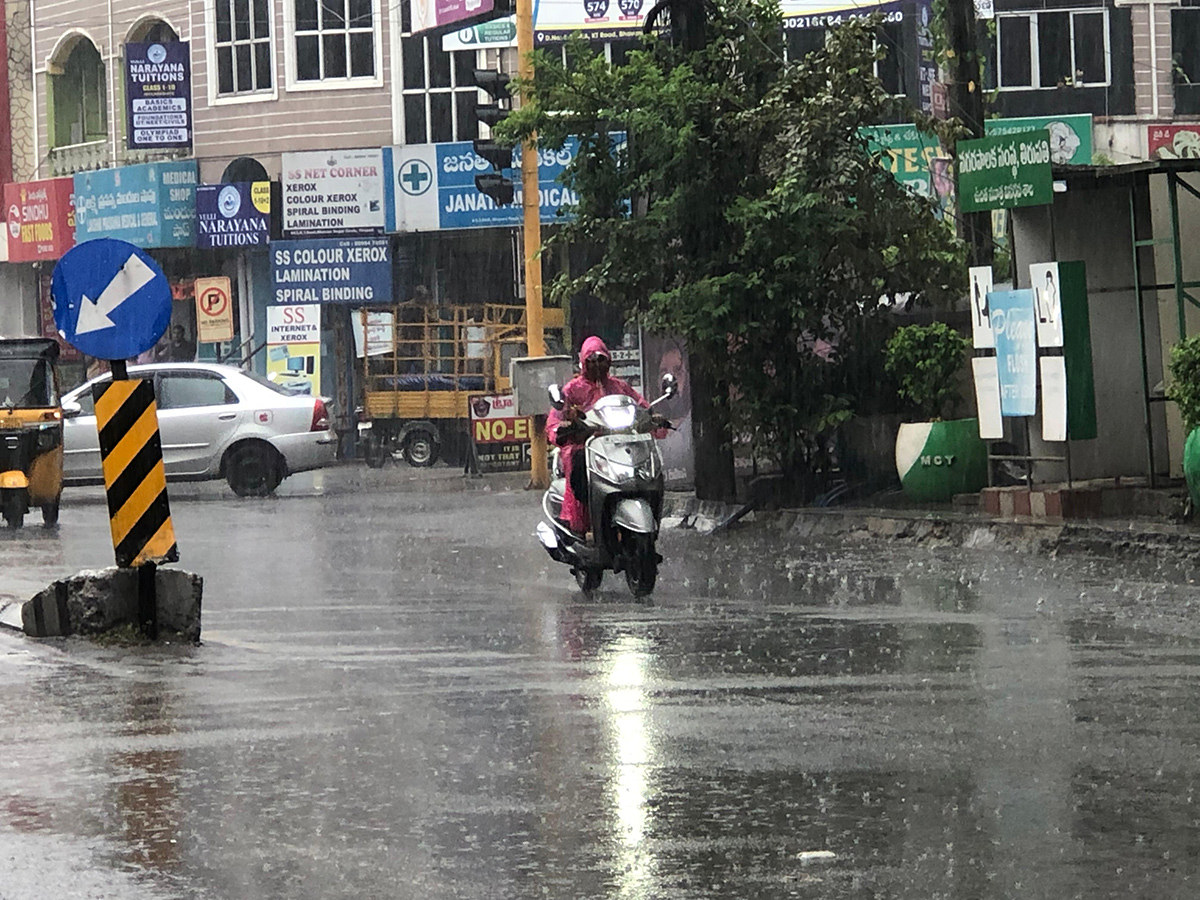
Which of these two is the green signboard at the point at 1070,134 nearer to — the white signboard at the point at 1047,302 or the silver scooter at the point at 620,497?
the white signboard at the point at 1047,302

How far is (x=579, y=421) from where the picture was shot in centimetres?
1422

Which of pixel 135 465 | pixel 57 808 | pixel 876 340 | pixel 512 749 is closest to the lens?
pixel 57 808

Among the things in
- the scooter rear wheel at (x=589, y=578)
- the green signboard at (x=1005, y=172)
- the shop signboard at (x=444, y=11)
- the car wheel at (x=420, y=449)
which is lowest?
the scooter rear wheel at (x=589, y=578)

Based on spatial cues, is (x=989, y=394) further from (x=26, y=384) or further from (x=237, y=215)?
(x=237, y=215)

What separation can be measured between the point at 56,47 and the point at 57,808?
127 ft

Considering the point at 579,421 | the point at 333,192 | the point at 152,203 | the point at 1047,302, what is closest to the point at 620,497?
the point at 579,421

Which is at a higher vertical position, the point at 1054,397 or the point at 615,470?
the point at 1054,397

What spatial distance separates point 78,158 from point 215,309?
6.23 metres

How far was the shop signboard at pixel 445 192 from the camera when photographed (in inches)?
1422

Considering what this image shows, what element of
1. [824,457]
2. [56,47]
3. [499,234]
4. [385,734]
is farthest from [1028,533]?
[56,47]

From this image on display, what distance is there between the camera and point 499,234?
37812 mm

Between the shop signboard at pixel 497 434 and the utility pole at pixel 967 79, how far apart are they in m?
10.7

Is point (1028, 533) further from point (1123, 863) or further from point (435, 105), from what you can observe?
point (435, 105)

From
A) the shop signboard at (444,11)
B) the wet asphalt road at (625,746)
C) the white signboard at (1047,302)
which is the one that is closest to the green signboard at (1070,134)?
the shop signboard at (444,11)
